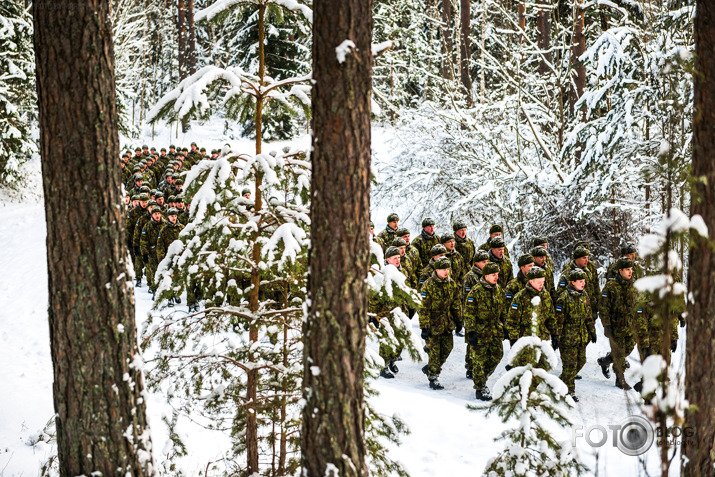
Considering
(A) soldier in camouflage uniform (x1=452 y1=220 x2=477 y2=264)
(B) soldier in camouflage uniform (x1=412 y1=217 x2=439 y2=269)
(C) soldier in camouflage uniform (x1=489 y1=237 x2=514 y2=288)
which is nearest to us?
(C) soldier in camouflage uniform (x1=489 y1=237 x2=514 y2=288)

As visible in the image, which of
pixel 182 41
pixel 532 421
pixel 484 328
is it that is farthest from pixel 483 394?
pixel 182 41

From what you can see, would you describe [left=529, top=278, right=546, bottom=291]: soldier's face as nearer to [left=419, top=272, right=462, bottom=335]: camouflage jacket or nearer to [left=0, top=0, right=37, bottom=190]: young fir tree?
[left=419, top=272, right=462, bottom=335]: camouflage jacket

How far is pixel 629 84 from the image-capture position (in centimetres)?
1112

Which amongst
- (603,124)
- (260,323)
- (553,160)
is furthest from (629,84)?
(260,323)

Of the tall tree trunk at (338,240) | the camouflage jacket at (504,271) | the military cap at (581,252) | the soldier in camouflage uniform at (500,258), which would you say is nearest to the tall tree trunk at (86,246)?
the tall tree trunk at (338,240)

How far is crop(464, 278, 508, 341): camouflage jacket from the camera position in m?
8.38

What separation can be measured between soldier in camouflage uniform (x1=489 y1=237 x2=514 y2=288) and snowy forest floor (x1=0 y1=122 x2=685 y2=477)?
4.79 ft

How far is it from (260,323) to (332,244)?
149 centimetres

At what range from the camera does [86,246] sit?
3402 millimetres

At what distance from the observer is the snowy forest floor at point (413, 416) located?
240 inches

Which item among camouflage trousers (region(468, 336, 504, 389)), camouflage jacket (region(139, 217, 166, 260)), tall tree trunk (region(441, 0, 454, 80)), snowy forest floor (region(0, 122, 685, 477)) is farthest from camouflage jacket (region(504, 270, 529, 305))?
camouflage jacket (region(139, 217, 166, 260))

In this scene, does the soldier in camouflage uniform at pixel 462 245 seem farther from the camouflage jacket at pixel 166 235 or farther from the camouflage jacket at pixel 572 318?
the camouflage jacket at pixel 166 235

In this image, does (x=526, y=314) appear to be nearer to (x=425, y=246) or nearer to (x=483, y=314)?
(x=483, y=314)

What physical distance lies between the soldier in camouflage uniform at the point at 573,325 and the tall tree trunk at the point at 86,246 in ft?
20.4
